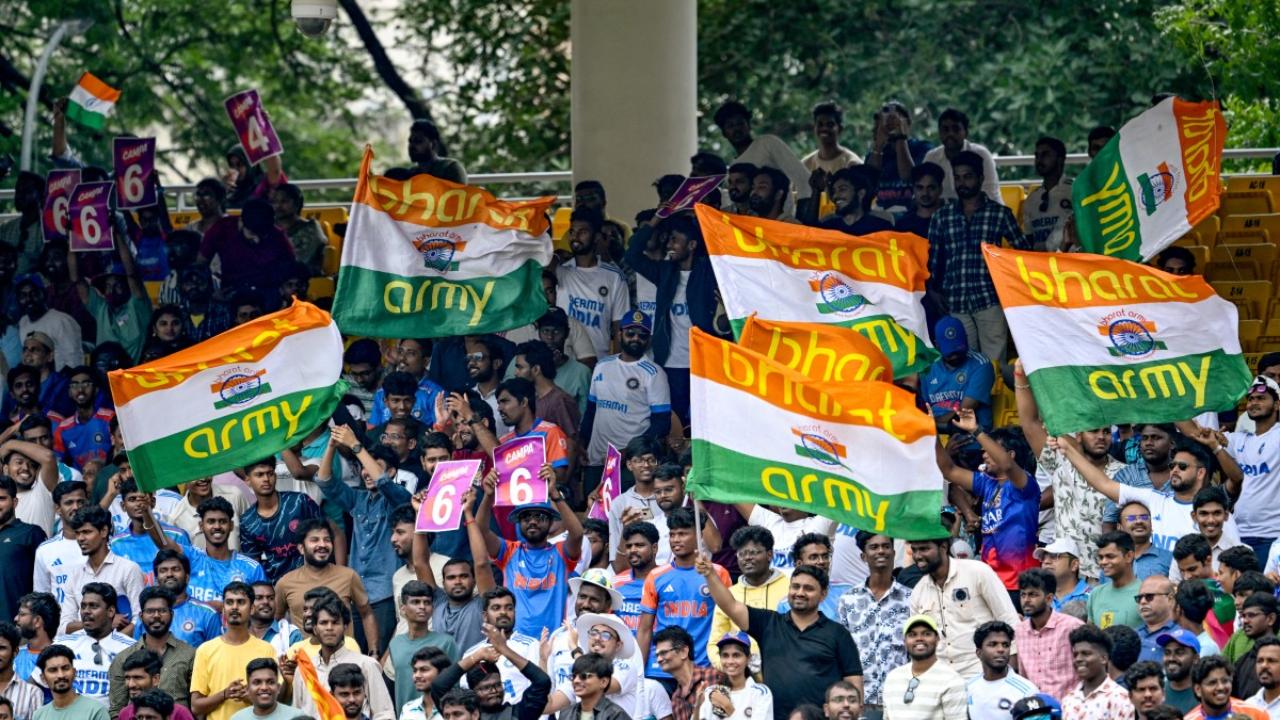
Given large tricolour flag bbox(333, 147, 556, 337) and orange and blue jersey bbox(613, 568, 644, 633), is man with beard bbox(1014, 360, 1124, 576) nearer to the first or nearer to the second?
orange and blue jersey bbox(613, 568, 644, 633)

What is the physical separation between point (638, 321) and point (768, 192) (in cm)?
180

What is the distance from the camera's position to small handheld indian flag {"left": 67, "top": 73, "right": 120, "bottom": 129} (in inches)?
899

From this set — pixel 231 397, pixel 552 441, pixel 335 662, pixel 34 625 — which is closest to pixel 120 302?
pixel 231 397

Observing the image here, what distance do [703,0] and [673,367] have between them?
13.5 metres

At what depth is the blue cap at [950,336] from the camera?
63.0 feet

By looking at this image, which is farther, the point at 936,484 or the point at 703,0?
the point at 703,0

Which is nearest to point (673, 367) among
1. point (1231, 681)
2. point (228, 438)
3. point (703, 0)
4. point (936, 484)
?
point (228, 438)

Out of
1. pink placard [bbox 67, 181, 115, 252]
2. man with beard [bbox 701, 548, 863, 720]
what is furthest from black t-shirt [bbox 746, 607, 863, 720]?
pink placard [bbox 67, 181, 115, 252]

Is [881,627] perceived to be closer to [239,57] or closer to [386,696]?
[386,696]

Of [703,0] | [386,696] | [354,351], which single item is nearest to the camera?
[386,696]

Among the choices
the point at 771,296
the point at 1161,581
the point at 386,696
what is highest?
the point at 771,296

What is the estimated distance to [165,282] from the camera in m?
21.8

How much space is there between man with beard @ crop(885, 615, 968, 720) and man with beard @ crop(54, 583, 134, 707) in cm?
498

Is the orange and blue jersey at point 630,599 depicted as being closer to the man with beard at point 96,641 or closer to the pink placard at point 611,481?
the pink placard at point 611,481
